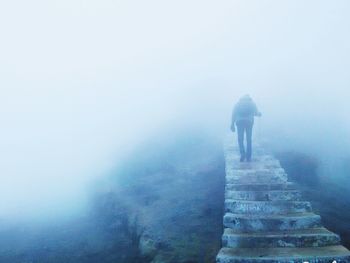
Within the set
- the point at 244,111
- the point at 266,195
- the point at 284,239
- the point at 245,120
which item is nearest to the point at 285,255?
the point at 284,239

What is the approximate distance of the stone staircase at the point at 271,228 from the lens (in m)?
5.98

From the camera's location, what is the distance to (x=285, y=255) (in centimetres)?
598

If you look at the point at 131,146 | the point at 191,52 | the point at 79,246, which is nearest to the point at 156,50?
the point at 191,52

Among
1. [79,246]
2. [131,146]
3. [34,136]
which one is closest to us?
[79,246]

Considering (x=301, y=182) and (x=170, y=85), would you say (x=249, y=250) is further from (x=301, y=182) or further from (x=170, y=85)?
(x=170, y=85)

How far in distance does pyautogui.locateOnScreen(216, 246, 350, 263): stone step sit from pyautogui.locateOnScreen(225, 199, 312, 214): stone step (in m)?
1.23

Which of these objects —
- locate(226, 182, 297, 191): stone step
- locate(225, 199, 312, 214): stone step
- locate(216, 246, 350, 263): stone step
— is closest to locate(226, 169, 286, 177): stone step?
locate(226, 182, 297, 191): stone step

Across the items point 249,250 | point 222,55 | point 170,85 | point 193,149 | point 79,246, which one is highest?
point 222,55

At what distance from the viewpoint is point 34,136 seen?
22.4 m

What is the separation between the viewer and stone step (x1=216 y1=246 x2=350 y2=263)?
18.9ft

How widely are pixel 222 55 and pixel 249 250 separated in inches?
1139

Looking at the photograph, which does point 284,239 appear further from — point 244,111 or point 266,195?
point 244,111

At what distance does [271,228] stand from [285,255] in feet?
3.50

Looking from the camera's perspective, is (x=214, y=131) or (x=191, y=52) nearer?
(x=214, y=131)
